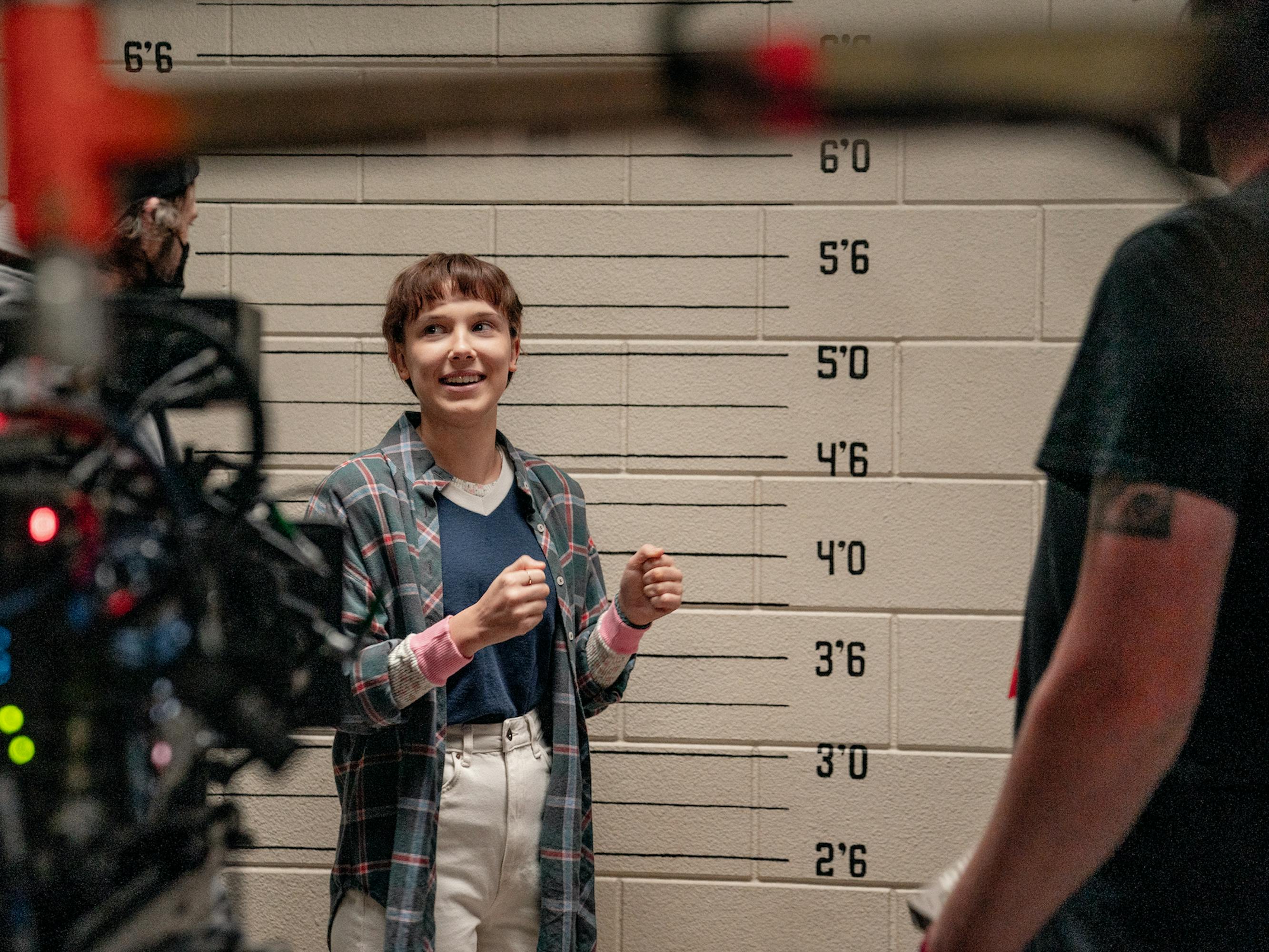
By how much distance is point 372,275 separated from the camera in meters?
2.08

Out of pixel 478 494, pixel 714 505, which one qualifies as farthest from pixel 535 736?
pixel 714 505

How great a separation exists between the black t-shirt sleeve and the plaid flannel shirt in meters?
0.98

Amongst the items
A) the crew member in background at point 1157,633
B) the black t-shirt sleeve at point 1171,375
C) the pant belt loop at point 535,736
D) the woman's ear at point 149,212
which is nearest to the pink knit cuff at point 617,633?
the pant belt loop at point 535,736

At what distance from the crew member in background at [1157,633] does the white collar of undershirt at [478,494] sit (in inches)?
40.1

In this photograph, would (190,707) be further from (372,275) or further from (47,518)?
(372,275)

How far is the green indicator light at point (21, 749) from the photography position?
43cm

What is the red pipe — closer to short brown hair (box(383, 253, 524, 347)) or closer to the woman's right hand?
the woman's right hand

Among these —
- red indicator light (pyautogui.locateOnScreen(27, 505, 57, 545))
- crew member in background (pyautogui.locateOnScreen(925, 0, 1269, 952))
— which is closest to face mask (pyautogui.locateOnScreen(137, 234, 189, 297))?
red indicator light (pyautogui.locateOnScreen(27, 505, 57, 545))

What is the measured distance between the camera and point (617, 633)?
148 centimetres

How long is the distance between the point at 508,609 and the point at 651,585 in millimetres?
241

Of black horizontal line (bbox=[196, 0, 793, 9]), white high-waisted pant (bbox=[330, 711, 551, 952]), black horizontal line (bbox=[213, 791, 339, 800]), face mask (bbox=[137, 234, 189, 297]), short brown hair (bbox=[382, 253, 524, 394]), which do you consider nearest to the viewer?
black horizontal line (bbox=[196, 0, 793, 9])

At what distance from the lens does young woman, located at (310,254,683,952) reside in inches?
52.4

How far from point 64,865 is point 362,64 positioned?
0.31m

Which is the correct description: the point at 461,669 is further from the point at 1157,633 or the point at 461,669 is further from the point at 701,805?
the point at 1157,633
